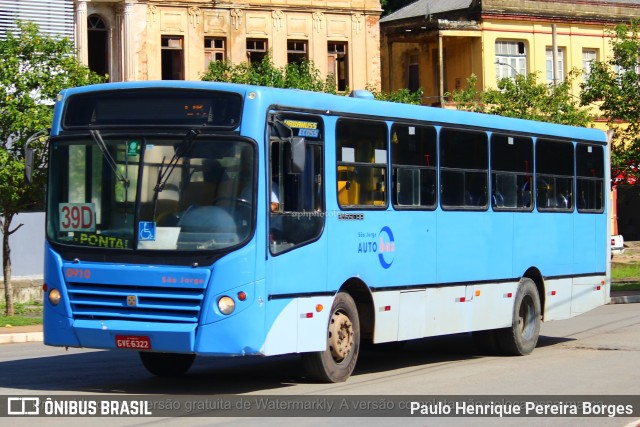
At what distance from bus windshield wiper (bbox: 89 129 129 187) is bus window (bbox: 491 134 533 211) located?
626 cm

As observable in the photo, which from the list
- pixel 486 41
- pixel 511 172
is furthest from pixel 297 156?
pixel 486 41

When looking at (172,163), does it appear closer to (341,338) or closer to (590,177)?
(341,338)

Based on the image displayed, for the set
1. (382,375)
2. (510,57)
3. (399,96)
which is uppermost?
(510,57)

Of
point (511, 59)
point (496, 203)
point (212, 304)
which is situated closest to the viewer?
point (212, 304)

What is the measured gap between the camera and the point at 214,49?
4306 centimetres

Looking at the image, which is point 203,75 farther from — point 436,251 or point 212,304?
point 212,304

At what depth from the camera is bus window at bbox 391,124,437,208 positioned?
1500cm

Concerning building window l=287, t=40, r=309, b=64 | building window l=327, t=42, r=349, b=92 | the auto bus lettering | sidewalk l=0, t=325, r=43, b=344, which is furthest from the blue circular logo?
building window l=327, t=42, r=349, b=92

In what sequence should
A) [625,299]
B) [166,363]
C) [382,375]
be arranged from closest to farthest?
[166,363]
[382,375]
[625,299]

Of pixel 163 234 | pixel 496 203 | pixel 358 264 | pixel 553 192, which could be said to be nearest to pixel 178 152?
pixel 163 234

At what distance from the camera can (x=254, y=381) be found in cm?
1434

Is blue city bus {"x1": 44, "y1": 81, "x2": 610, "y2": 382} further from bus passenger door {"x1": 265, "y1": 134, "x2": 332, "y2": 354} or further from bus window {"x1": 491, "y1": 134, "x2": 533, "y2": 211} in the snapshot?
bus window {"x1": 491, "y1": 134, "x2": 533, "y2": 211}

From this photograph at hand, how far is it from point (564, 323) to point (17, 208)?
36.8 feet

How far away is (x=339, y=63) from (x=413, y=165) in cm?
3116
